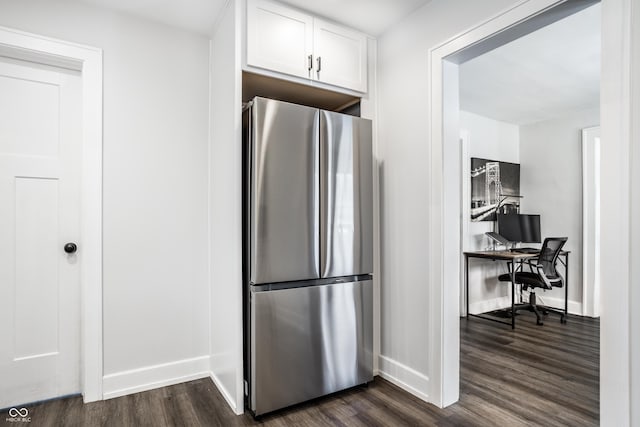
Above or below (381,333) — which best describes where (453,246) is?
above

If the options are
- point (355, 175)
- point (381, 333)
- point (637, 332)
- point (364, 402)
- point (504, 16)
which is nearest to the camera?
point (637, 332)

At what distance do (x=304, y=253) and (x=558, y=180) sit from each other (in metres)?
4.13

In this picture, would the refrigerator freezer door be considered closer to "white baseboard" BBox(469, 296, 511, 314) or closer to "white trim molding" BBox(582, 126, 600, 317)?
"white baseboard" BBox(469, 296, 511, 314)

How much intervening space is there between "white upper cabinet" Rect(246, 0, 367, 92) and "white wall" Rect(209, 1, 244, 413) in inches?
5.0

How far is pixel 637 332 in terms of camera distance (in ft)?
4.45

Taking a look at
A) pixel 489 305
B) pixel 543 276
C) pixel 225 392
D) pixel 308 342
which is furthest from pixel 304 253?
pixel 489 305

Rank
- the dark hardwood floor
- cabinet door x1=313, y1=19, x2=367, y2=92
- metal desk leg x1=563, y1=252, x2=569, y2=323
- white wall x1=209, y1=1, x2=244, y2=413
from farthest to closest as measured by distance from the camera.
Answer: metal desk leg x1=563, y1=252, x2=569, y2=323 → cabinet door x1=313, y1=19, x2=367, y2=92 → white wall x1=209, y1=1, x2=244, y2=413 → the dark hardwood floor

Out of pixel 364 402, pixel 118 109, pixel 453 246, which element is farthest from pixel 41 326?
pixel 453 246

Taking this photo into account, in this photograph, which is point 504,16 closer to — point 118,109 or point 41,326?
point 118,109

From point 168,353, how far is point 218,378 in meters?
0.40

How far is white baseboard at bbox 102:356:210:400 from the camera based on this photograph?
89.1 inches

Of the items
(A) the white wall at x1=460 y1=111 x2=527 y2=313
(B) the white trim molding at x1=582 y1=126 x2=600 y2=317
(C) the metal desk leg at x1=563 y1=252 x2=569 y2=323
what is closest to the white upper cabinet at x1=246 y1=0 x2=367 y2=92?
(A) the white wall at x1=460 y1=111 x2=527 y2=313

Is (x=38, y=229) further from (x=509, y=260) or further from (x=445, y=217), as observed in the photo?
(x=509, y=260)

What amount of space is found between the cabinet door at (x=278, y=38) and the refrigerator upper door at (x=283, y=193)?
1.01ft
